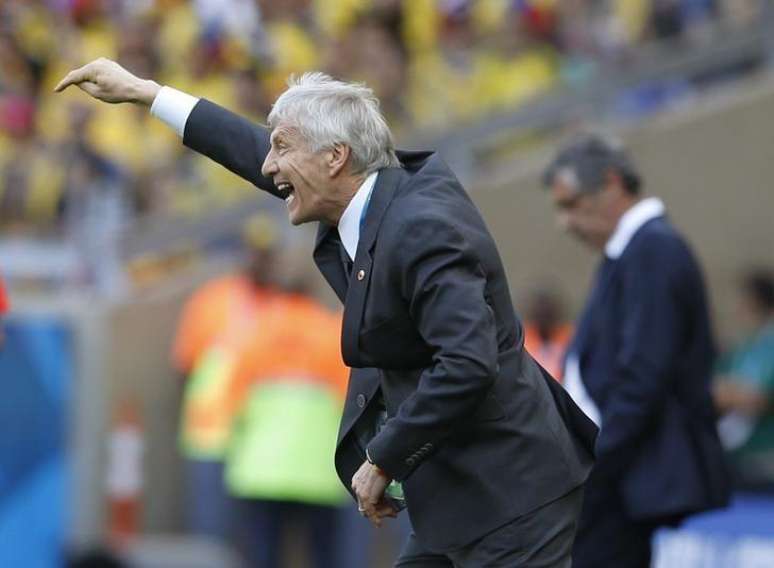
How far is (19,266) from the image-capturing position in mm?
10625

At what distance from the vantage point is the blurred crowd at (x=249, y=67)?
1173 cm

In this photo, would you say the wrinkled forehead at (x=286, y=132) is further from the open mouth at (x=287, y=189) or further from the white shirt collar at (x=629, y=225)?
the white shirt collar at (x=629, y=225)

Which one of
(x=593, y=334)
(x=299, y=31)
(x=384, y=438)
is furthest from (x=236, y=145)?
(x=299, y=31)

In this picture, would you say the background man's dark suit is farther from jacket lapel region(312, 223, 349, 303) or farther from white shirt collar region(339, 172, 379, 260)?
white shirt collar region(339, 172, 379, 260)

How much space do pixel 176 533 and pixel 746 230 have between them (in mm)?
3671

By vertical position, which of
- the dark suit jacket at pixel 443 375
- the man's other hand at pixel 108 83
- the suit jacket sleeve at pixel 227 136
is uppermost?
the man's other hand at pixel 108 83

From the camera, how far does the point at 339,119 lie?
177 inches

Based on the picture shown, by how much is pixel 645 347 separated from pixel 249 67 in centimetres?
751

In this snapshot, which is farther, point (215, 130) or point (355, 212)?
point (215, 130)

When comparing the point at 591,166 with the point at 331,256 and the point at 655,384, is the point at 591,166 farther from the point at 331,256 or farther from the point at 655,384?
the point at 331,256

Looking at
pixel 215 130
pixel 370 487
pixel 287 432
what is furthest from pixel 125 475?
pixel 370 487

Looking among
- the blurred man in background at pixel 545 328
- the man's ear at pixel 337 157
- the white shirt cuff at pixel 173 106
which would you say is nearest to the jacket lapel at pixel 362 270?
the man's ear at pixel 337 157

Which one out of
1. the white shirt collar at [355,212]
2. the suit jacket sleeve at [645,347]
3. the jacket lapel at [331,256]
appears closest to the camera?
the white shirt collar at [355,212]

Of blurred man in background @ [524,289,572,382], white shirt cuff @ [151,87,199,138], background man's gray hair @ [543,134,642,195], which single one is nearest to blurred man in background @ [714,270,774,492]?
blurred man in background @ [524,289,572,382]
